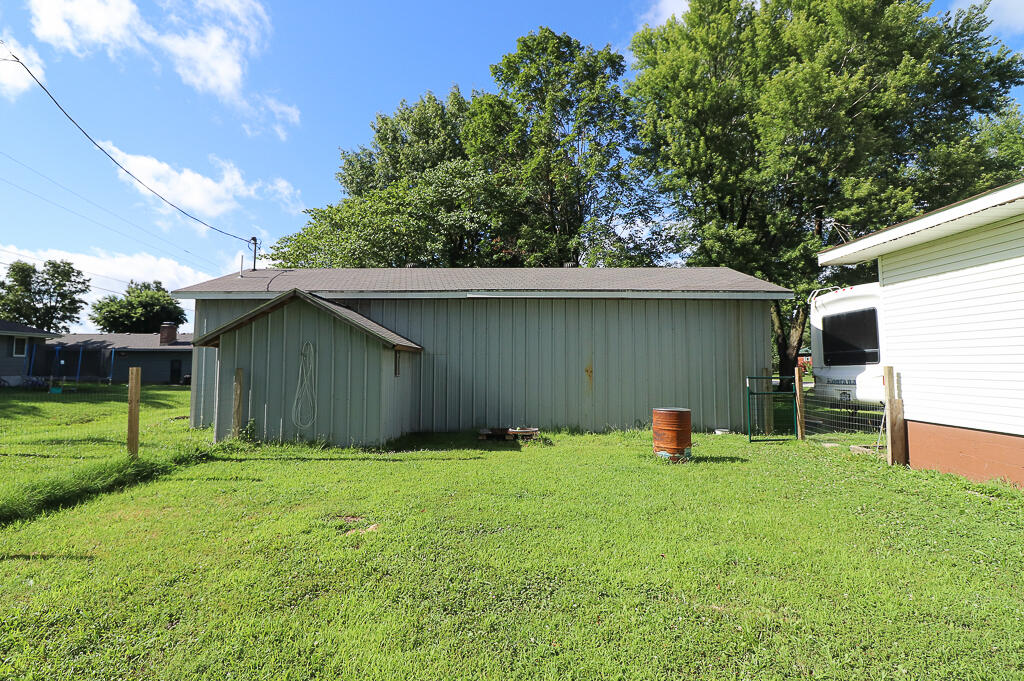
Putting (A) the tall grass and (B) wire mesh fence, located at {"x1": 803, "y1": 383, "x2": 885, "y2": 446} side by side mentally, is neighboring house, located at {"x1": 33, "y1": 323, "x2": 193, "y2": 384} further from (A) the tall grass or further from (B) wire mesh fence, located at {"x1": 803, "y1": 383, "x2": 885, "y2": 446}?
(B) wire mesh fence, located at {"x1": 803, "y1": 383, "x2": 885, "y2": 446}

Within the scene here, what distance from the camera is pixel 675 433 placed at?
6.61 meters

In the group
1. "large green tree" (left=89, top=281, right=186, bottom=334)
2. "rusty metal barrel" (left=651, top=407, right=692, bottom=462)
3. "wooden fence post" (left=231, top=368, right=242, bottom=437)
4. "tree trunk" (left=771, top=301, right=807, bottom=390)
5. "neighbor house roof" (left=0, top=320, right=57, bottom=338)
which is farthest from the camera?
"large green tree" (left=89, top=281, right=186, bottom=334)

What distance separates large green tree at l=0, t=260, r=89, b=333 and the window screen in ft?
Answer: 178

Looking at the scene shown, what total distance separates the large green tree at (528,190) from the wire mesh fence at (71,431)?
39.2 ft

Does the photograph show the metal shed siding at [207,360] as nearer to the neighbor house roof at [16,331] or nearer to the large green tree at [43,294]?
the neighbor house roof at [16,331]

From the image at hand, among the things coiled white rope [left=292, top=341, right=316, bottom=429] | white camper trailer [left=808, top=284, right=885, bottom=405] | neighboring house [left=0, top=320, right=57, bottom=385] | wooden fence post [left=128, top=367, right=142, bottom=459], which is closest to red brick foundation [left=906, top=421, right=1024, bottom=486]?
white camper trailer [left=808, top=284, right=885, bottom=405]

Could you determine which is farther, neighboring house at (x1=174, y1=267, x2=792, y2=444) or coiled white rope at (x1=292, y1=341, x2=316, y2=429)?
neighboring house at (x1=174, y1=267, x2=792, y2=444)

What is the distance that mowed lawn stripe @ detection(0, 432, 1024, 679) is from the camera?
2336 millimetres

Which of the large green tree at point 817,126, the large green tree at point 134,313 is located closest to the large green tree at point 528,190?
the large green tree at point 817,126

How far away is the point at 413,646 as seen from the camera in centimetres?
242

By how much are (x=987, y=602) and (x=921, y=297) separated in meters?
4.78

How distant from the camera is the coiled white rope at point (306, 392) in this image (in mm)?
7629

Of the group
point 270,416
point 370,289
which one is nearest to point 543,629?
point 270,416

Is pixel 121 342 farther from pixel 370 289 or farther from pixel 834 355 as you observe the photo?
pixel 834 355
